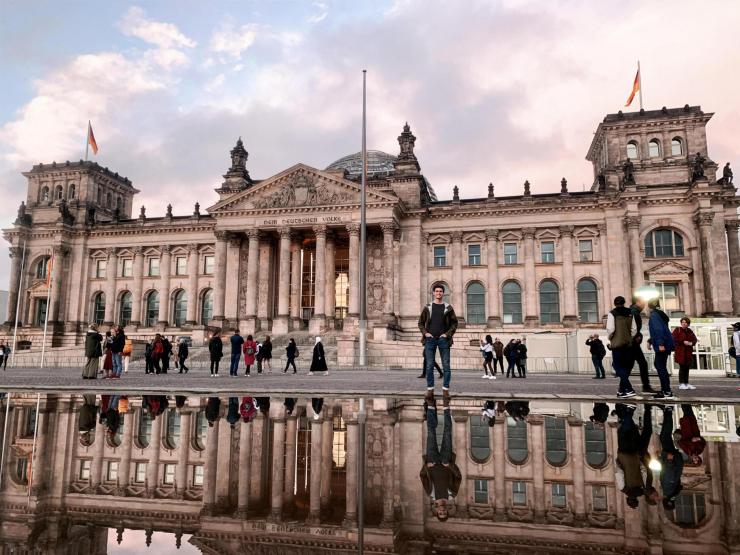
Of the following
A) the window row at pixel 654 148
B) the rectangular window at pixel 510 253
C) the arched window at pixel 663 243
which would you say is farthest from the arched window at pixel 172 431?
the window row at pixel 654 148

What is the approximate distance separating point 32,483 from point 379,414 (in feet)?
16.7

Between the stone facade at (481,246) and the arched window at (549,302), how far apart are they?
121 mm

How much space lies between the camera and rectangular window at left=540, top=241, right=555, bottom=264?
46359mm

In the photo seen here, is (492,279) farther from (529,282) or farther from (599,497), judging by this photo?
(599,497)

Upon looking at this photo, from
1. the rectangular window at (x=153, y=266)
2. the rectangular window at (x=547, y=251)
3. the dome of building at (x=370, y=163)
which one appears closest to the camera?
the rectangular window at (x=547, y=251)

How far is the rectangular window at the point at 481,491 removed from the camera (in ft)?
13.0

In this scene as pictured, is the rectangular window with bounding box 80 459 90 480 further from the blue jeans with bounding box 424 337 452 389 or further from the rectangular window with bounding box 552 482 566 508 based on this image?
the blue jeans with bounding box 424 337 452 389

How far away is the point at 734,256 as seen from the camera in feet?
139

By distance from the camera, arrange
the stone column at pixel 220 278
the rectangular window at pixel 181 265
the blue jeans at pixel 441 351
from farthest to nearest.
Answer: the rectangular window at pixel 181 265
the stone column at pixel 220 278
the blue jeans at pixel 441 351

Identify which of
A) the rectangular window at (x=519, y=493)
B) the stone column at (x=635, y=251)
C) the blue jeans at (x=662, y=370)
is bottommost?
the rectangular window at (x=519, y=493)

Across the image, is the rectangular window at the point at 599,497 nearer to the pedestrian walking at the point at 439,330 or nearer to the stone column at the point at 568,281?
the pedestrian walking at the point at 439,330

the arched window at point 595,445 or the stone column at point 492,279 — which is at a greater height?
the stone column at point 492,279

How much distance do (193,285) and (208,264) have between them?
2.46m

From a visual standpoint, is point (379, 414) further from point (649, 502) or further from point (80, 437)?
point (649, 502)
